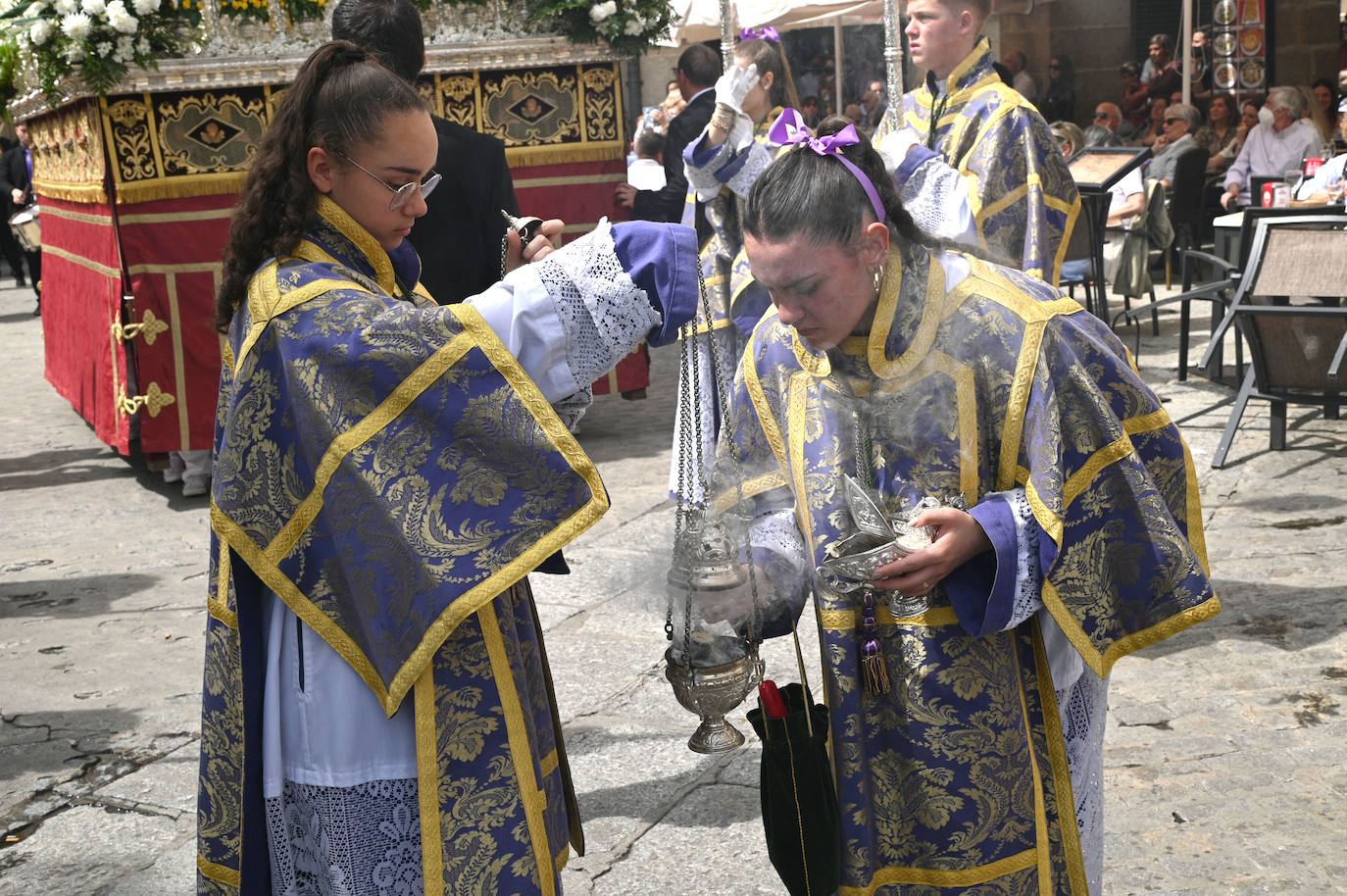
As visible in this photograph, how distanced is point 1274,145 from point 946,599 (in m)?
11.8

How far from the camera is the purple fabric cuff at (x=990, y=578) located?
6.68 ft

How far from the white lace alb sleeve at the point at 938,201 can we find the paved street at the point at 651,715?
4.78 feet

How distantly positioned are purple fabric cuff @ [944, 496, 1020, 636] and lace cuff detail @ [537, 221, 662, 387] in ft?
1.99

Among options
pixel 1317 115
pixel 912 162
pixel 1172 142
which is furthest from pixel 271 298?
pixel 1317 115

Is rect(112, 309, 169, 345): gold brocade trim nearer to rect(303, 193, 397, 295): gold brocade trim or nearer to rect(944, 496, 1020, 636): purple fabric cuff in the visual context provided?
rect(303, 193, 397, 295): gold brocade trim

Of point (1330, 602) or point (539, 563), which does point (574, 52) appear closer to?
point (1330, 602)

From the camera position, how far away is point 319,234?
6.61 feet

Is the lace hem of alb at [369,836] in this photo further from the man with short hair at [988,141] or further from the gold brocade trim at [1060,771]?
the man with short hair at [988,141]

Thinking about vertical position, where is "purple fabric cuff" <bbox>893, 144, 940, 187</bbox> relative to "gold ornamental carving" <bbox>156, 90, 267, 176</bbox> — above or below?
below

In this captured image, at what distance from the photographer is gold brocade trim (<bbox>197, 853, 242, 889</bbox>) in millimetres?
2072

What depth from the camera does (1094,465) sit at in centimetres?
212

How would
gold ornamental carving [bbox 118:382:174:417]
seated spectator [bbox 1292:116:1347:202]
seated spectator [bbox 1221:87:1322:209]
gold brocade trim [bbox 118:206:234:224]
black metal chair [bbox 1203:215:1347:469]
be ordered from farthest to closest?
seated spectator [bbox 1221:87:1322:209], seated spectator [bbox 1292:116:1347:202], gold ornamental carving [bbox 118:382:174:417], gold brocade trim [bbox 118:206:234:224], black metal chair [bbox 1203:215:1347:469]

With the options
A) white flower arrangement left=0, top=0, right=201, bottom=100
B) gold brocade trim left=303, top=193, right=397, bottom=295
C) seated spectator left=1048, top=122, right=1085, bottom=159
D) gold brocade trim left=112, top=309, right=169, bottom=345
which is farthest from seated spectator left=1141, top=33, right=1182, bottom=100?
gold brocade trim left=303, top=193, right=397, bottom=295

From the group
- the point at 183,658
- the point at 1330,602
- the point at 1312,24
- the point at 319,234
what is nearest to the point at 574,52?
the point at 183,658
